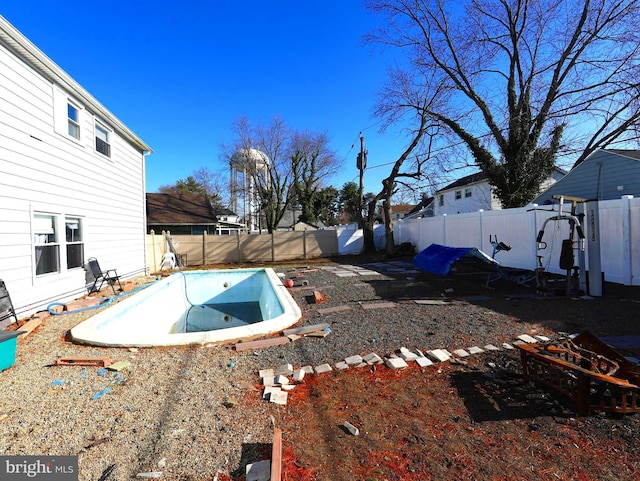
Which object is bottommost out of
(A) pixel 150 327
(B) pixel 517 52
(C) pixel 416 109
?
(A) pixel 150 327

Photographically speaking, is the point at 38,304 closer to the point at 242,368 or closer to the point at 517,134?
the point at 242,368

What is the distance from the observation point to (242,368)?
3203 millimetres

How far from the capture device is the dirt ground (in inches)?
69.1

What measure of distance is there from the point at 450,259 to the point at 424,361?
4.30m

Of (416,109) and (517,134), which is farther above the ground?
(416,109)

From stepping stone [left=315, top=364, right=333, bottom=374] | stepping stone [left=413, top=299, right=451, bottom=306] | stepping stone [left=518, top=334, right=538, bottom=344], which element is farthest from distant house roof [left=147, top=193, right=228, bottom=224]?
stepping stone [left=518, top=334, right=538, bottom=344]

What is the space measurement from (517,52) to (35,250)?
17.6 m

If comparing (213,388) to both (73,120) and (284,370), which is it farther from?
(73,120)

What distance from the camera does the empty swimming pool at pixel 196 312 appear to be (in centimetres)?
405

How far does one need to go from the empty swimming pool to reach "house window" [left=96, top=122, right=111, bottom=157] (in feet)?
12.5

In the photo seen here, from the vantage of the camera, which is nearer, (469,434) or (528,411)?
(469,434)

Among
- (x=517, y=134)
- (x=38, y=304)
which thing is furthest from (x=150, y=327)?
(x=517, y=134)

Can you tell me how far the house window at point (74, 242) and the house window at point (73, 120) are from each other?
1.90 meters

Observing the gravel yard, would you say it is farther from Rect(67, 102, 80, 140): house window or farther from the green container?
Rect(67, 102, 80, 140): house window
